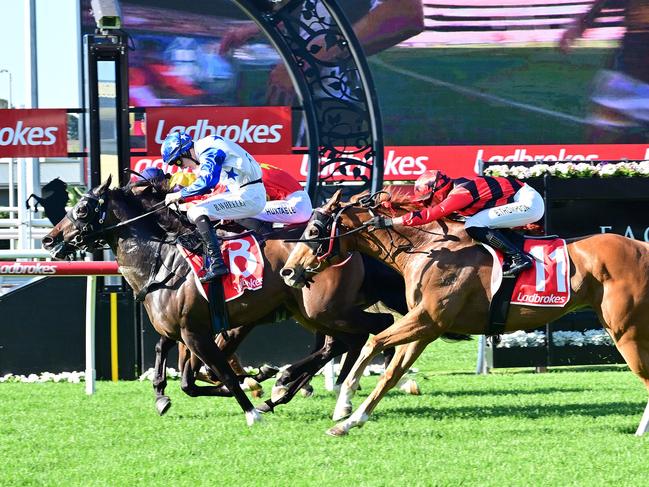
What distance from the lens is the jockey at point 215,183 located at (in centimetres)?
793

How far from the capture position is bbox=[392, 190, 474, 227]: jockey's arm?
24.3 ft

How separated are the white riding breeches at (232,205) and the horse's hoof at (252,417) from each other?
1.36m

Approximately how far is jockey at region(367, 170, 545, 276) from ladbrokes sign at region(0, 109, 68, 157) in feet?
20.6

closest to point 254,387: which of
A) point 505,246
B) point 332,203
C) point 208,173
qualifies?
point 208,173

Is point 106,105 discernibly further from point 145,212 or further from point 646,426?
point 646,426

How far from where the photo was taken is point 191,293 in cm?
803

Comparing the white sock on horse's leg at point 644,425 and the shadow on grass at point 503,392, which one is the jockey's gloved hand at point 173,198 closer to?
the shadow on grass at point 503,392

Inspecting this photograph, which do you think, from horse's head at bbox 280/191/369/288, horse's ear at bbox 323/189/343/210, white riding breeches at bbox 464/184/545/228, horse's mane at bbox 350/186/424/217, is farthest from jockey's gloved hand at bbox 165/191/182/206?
white riding breeches at bbox 464/184/545/228

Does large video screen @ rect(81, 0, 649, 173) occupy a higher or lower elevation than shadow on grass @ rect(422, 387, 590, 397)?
higher

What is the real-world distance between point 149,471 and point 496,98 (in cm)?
2110

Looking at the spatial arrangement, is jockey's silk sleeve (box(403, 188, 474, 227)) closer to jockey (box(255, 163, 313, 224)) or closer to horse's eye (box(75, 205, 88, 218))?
jockey (box(255, 163, 313, 224))

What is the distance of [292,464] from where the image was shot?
615 centimetres

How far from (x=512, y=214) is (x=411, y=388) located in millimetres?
2353

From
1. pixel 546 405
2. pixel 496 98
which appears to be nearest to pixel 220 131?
pixel 546 405
